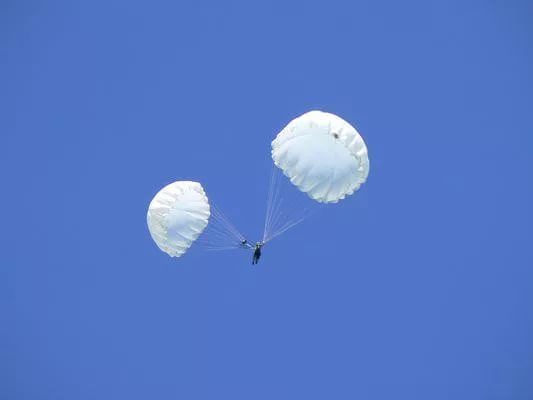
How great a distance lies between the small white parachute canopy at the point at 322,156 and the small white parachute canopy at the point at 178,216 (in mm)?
3247

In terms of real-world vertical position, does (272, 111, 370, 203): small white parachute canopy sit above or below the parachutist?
above

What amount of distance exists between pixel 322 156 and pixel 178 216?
5188 mm

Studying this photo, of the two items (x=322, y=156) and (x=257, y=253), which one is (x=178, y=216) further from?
(x=322, y=156)

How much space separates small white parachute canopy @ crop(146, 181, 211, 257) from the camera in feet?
92.3

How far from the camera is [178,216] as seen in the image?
28156 millimetres

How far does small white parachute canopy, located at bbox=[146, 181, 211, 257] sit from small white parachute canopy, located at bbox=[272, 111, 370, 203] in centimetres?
325

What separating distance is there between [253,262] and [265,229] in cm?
126

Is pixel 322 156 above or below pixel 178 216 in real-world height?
above

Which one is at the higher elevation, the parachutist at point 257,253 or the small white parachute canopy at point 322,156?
the small white parachute canopy at point 322,156

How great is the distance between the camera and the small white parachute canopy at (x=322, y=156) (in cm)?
2594

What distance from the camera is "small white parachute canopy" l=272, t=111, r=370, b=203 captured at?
2594 cm

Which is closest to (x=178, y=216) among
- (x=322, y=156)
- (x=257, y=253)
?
(x=257, y=253)

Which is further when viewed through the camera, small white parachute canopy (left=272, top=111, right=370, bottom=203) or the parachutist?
the parachutist

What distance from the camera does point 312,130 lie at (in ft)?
85.9
